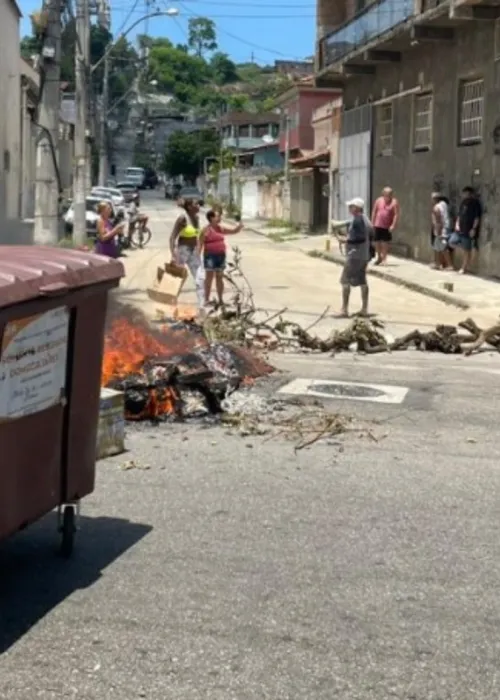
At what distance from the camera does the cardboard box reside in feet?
22.5

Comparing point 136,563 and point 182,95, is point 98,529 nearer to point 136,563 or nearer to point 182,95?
point 136,563

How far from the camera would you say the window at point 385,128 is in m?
30.1

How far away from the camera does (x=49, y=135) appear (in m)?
15.6

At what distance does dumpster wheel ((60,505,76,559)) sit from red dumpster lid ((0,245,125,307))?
3.76 ft

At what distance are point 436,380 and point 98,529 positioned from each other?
5.67 metres

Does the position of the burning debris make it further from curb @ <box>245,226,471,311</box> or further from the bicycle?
the bicycle

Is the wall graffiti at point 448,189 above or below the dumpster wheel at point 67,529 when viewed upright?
above

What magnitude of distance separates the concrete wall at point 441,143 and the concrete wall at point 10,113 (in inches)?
382

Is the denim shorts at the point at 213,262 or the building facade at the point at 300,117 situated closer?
the denim shorts at the point at 213,262

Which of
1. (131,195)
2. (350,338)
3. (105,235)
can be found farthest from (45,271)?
(131,195)

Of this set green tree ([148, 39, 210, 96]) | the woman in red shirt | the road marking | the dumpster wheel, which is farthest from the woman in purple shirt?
green tree ([148, 39, 210, 96])

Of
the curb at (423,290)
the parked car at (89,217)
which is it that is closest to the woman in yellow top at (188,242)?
the curb at (423,290)

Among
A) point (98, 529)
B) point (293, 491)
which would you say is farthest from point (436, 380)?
point (98, 529)

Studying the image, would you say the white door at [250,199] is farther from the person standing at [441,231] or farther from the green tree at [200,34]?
the green tree at [200,34]
